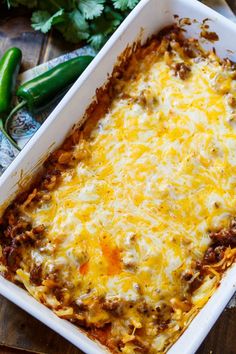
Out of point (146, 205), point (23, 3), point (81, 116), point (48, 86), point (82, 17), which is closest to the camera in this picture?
point (146, 205)

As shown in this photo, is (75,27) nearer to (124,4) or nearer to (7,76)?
(124,4)

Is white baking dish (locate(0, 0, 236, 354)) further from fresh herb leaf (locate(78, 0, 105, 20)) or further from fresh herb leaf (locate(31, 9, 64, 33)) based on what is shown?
fresh herb leaf (locate(31, 9, 64, 33))

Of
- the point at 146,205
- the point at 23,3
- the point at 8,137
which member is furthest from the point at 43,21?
the point at 146,205

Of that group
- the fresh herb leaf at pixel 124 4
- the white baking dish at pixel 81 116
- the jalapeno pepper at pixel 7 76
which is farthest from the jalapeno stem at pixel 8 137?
the fresh herb leaf at pixel 124 4

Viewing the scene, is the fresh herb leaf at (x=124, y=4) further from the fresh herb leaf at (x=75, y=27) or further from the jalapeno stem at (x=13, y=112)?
the jalapeno stem at (x=13, y=112)

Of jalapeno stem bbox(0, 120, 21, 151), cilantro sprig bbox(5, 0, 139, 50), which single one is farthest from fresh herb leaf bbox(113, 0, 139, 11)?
jalapeno stem bbox(0, 120, 21, 151)
